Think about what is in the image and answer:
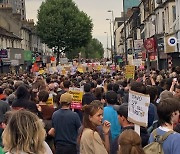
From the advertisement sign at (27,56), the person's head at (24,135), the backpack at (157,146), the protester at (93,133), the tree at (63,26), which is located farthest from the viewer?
the tree at (63,26)

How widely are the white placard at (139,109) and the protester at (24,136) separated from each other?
2.54 m

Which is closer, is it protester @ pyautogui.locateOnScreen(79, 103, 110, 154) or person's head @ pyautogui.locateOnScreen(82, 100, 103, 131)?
protester @ pyautogui.locateOnScreen(79, 103, 110, 154)

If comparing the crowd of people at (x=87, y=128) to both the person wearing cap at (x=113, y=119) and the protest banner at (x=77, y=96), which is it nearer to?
the person wearing cap at (x=113, y=119)

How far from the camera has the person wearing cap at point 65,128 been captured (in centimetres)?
875

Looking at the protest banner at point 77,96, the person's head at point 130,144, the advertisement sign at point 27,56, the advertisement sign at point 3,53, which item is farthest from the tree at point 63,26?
the person's head at point 130,144

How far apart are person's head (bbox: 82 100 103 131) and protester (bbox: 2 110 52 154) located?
7.37 ft

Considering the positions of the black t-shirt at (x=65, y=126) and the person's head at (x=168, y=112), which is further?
the black t-shirt at (x=65, y=126)

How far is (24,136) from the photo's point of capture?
459cm

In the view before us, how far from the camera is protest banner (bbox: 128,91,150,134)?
23.1 ft

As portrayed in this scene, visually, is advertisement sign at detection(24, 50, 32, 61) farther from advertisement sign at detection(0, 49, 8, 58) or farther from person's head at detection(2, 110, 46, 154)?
person's head at detection(2, 110, 46, 154)

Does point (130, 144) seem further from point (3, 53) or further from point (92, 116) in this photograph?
point (3, 53)

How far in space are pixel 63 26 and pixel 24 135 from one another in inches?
2922

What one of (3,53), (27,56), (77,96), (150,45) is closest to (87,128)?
(77,96)

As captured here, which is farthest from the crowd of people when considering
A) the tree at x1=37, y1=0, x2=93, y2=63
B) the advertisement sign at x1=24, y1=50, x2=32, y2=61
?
the tree at x1=37, y1=0, x2=93, y2=63
